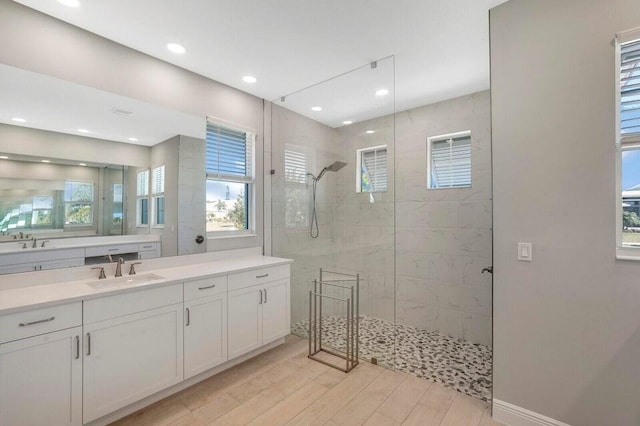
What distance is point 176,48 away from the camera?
241 cm

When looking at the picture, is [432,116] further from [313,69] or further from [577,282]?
[577,282]

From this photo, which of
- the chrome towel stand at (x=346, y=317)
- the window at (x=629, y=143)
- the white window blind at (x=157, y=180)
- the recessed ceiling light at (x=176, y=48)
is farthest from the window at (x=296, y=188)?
the window at (x=629, y=143)

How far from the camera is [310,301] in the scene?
323 cm

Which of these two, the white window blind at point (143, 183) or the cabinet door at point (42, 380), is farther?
the white window blind at point (143, 183)

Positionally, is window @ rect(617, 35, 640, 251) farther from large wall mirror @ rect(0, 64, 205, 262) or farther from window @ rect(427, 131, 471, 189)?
large wall mirror @ rect(0, 64, 205, 262)

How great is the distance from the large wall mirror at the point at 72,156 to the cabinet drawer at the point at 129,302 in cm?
71

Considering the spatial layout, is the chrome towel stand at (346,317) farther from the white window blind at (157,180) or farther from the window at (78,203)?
the window at (78,203)

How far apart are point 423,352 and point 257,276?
6.14 feet

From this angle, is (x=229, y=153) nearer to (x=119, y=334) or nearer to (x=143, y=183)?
(x=143, y=183)

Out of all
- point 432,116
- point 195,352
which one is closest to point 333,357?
point 195,352

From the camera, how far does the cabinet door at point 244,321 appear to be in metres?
2.56

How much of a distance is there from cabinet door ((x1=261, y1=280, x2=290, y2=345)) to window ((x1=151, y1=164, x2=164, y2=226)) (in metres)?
1.18

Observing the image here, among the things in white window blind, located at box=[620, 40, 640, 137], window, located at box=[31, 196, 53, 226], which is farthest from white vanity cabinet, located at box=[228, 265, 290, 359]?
white window blind, located at box=[620, 40, 640, 137]

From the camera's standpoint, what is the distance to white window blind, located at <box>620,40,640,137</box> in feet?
5.27
